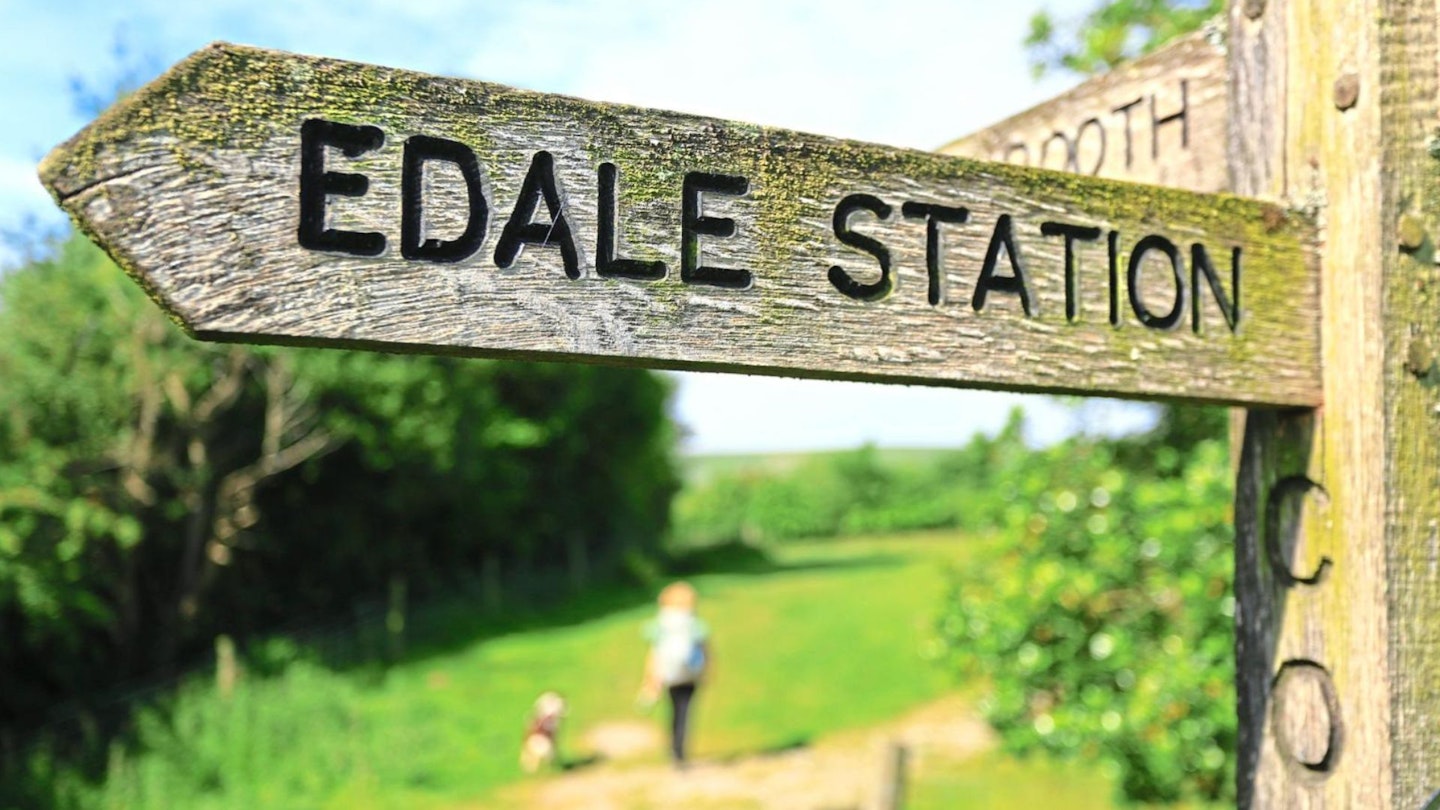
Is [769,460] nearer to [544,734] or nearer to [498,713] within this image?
[498,713]

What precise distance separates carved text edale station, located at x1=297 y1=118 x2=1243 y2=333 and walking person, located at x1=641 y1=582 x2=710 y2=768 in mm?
8958

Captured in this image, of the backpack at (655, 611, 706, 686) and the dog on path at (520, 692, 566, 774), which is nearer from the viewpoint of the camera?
the backpack at (655, 611, 706, 686)

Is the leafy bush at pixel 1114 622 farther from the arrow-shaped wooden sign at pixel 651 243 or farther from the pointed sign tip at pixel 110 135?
the pointed sign tip at pixel 110 135

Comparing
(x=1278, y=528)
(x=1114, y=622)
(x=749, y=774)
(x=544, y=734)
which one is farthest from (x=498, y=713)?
(x=1278, y=528)

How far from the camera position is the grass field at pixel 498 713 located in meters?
10.3

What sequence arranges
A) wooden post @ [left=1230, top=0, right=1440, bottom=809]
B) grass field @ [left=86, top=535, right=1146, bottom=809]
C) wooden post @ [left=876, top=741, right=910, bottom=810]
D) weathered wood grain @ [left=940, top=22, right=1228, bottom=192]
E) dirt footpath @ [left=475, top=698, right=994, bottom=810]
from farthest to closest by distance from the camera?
1. grass field @ [left=86, top=535, right=1146, bottom=809]
2. dirt footpath @ [left=475, top=698, right=994, bottom=810]
3. wooden post @ [left=876, top=741, right=910, bottom=810]
4. weathered wood grain @ [left=940, top=22, right=1228, bottom=192]
5. wooden post @ [left=1230, top=0, right=1440, bottom=809]

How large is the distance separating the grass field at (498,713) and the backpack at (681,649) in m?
0.80

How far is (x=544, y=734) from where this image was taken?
1059 centimetres

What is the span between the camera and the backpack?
10.4m

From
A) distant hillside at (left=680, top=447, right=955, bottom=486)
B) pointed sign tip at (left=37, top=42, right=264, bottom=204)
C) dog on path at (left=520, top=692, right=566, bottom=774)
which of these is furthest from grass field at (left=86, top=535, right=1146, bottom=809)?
distant hillside at (left=680, top=447, right=955, bottom=486)

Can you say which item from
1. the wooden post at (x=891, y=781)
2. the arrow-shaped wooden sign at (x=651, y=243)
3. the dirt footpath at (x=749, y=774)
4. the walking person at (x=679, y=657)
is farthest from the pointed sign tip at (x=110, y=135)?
the walking person at (x=679, y=657)

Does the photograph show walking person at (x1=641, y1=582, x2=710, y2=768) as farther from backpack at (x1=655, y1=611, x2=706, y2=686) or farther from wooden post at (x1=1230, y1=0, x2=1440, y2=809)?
wooden post at (x1=1230, y1=0, x2=1440, y2=809)

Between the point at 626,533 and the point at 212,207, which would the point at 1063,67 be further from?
the point at 626,533

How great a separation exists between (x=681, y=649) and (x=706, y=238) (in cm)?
924
